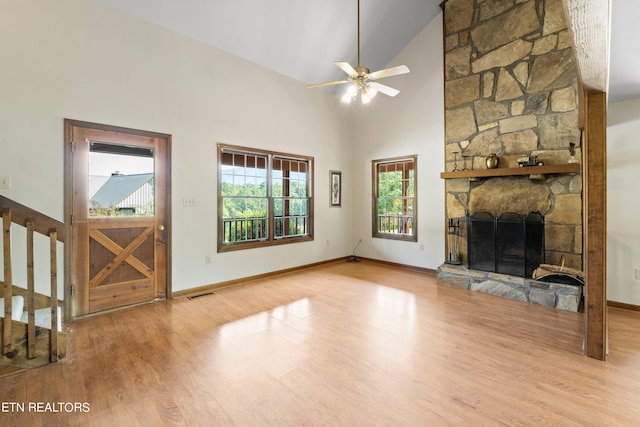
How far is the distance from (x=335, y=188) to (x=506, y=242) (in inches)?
130

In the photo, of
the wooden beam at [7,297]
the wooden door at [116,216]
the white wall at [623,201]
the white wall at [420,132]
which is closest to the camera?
the wooden beam at [7,297]

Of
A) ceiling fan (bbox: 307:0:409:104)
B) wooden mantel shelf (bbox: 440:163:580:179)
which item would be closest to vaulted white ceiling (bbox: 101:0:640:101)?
wooden mantel shelf (bbox: 440:163:580:179)

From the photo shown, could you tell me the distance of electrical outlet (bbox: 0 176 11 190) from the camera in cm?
282

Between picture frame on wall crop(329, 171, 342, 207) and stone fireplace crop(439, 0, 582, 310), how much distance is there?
223 cm

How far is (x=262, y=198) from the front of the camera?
496 centimetres

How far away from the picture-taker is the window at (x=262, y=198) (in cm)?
449

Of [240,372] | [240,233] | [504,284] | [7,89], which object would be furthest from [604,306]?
[7,89]

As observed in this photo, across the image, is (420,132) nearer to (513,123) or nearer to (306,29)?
(513,123)

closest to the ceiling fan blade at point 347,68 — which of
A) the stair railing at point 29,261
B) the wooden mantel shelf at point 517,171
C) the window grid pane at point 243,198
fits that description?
the window grid pane at point 243,198

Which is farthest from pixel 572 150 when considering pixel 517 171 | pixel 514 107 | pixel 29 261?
pixel 29 261

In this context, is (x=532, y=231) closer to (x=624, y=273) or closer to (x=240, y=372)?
(x=624, y=273)

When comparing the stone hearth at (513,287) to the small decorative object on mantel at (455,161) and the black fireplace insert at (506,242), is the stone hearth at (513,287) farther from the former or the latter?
the small decorative object on mantel at (455,161)

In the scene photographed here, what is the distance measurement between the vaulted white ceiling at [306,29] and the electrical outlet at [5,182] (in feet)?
7.46

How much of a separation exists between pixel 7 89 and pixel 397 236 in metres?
5.77
